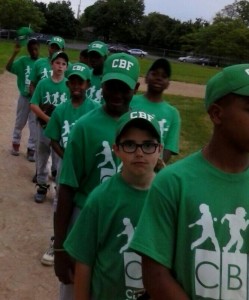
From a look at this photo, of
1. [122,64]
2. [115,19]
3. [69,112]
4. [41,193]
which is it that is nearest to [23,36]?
[41,193]

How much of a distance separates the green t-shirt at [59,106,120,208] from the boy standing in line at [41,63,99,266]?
57.1 inches

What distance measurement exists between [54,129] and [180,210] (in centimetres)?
300

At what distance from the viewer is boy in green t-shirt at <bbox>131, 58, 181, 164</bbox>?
419cm

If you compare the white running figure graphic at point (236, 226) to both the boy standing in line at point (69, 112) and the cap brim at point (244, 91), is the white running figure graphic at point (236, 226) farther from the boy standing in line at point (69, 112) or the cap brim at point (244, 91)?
the boy standing in line at point (69, 112)

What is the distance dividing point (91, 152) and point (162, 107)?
144 centimetres

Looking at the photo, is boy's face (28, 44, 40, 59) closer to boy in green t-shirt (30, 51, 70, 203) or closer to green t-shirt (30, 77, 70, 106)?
boy in green t-shirt (30, 51, 70, 203)

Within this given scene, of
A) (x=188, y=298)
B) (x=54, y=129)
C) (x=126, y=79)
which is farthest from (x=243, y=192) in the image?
(x=54, y=129)

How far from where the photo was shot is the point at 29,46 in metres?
8.64

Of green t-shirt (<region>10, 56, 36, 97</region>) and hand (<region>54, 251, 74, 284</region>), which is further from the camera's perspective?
green t-shirt (<region>10, 56, 36, 97</region>)

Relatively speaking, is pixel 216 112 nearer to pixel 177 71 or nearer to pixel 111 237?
pixel 111 237

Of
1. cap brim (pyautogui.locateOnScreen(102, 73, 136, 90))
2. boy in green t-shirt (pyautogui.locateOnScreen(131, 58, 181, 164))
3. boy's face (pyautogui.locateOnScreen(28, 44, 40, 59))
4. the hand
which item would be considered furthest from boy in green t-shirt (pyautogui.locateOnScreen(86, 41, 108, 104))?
boy's face (pyautogui.locateOnScreen(28, 44, 40, 59))

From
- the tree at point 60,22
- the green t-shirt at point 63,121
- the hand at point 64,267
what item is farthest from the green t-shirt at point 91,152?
the tree at point 60,22

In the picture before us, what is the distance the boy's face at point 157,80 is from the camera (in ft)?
14.5

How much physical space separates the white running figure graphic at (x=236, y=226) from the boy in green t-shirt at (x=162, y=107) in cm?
222
